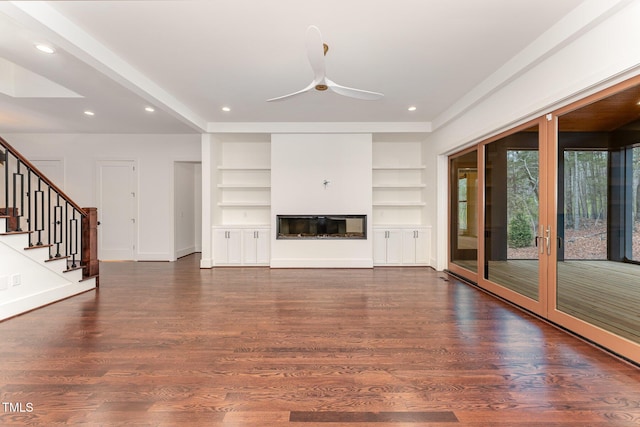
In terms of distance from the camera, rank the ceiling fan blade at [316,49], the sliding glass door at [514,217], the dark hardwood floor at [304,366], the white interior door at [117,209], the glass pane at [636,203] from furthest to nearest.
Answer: the white interior door at [117,209] → the sliding glass door at [514,217] → the glass pane at [636,203] → the ceiling fan blade at [316,49] → the dark hardwood floor at [304,366]

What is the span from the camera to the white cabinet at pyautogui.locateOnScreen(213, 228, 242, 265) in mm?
6262

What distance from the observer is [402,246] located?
20.5 ft

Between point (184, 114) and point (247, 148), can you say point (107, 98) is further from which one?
point (247, 148)

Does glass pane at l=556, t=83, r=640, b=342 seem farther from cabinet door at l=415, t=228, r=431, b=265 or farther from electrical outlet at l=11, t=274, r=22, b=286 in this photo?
electrical outlet at l=11, t=274, r=22, b=286

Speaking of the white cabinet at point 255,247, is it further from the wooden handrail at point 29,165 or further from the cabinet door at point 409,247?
the cabinet door at point 409,247

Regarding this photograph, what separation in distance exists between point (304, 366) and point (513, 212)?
320 centimetres

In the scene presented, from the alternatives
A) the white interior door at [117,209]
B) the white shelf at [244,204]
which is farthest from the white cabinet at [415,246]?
the white interior door at [117,209]

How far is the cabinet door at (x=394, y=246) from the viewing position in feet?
20.5

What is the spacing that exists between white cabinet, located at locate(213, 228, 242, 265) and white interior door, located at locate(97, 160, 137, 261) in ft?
7.34

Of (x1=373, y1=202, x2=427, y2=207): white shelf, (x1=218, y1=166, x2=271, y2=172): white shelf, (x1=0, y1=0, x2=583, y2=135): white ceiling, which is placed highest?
(x1=0, y1=0, x2=583, y2=135): white ceiling

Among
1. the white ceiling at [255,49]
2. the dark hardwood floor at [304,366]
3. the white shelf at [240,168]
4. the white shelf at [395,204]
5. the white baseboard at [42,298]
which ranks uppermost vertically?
the white ceiling at [255,49]

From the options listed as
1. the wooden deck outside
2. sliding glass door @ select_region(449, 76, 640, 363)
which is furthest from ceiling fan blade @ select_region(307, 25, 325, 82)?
the wooden deck outside

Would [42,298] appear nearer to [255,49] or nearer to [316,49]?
[255,49]

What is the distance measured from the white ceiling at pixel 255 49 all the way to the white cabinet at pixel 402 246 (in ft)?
7.96
